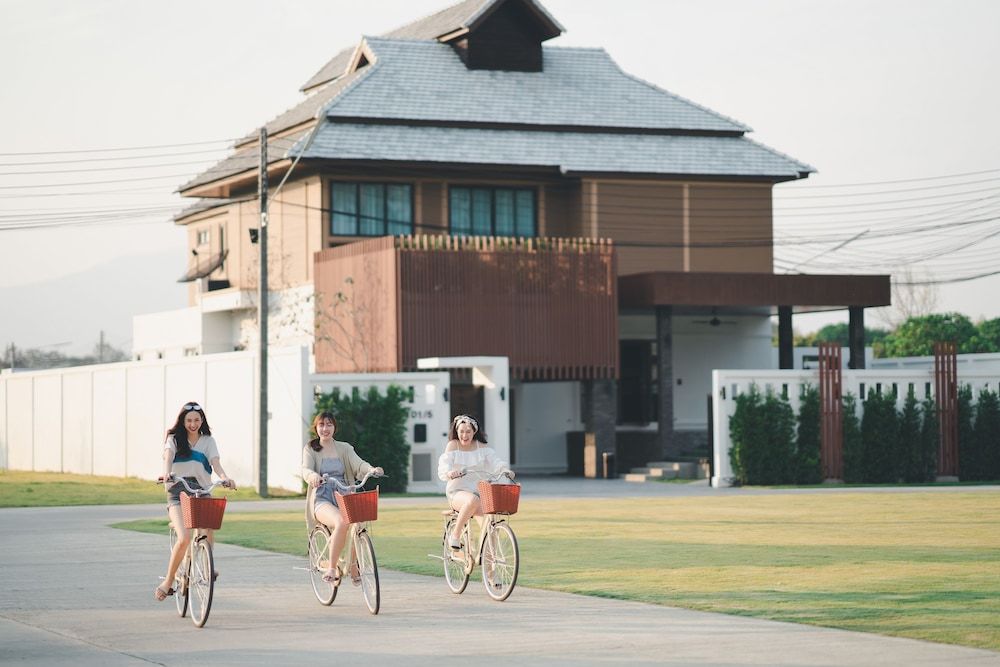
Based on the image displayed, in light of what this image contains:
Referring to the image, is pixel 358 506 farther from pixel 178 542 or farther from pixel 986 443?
pixel 986 443

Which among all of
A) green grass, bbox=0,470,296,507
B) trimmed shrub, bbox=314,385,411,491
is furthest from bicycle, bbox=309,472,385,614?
trimmed shrub, bbox=314,385,411,491

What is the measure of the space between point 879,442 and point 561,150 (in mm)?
13809

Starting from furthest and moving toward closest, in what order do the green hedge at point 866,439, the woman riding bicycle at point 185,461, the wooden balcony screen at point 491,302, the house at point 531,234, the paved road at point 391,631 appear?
the house at point 531,234
the wooden balcony screen at point 491,302
the green hedge at point 866,439
the woman riding bicycle at point 185,461
the paved road at point 391,631

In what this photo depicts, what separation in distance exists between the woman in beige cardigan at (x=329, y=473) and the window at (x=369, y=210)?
100 feet

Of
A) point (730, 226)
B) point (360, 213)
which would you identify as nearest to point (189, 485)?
point (360, 213)

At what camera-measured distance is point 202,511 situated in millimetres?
13875

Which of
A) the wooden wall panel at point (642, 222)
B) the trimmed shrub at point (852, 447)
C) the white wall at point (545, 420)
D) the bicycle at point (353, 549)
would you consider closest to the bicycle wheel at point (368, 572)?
the bicycle at point (353, 549)

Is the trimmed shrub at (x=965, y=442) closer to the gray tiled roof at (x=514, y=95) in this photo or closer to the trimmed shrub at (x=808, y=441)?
the trimmed shrub at (x=808, y=441)

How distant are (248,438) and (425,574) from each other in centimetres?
1982

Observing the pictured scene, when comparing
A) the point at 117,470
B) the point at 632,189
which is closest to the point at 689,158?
the point at 632,189

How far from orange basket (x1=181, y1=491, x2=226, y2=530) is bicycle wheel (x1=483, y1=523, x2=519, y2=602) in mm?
2588

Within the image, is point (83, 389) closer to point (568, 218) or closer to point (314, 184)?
point (314, 184)

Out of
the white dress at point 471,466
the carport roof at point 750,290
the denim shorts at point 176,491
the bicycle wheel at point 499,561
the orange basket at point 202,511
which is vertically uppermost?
the carport roof at point 750,290

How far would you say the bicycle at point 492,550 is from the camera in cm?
1474
